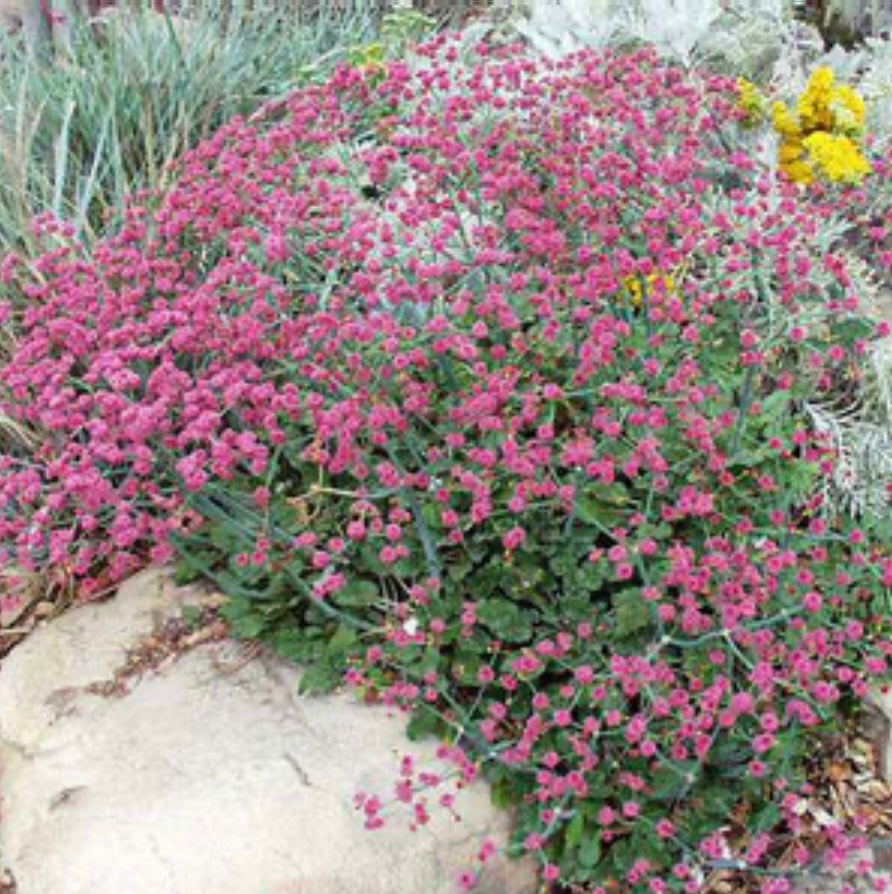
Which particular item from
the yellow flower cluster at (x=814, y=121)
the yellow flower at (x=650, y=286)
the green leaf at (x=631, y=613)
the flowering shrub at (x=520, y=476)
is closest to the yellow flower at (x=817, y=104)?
the yellow flower cluster at (x=814, y=121)

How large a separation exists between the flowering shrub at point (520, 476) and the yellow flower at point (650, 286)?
0.6 inches

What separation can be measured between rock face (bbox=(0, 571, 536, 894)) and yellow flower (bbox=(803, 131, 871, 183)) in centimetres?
194

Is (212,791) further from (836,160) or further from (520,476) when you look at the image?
(836,160)

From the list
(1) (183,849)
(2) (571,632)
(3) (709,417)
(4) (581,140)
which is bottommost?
(1) (183,849)

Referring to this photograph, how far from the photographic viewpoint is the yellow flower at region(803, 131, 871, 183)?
11.8 feet

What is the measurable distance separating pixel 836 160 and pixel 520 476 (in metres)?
1.56

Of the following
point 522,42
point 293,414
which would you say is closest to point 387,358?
point 293,414

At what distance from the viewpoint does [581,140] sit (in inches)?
139

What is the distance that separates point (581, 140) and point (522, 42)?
1.24 meters

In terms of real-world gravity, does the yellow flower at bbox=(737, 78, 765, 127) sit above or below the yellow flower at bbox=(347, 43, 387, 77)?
above

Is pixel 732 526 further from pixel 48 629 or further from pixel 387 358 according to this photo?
pixel 48 629

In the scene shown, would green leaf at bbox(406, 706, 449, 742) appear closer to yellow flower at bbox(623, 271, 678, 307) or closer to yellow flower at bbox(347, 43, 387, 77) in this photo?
yellow flower at bbox(623, 271, 678, 307)

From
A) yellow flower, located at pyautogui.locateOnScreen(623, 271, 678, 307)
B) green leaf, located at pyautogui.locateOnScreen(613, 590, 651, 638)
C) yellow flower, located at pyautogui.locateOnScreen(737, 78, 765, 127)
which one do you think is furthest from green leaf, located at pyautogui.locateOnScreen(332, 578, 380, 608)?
yellow flower, located at pyautogui.locateOnScreen(737, 78, 765, 127)

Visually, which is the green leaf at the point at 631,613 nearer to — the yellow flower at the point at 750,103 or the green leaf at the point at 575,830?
the green leaf at the point at 575,830
